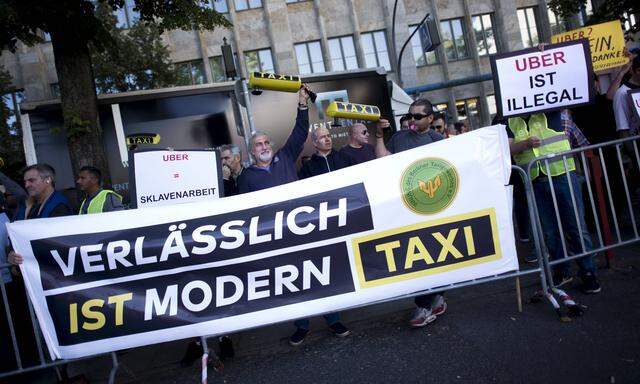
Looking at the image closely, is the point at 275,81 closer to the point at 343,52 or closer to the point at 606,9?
the point at 606,9

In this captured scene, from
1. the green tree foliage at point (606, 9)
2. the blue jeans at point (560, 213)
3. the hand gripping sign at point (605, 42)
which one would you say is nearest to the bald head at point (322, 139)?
the blue jeans at point (560, 213)

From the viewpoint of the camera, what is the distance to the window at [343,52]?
21625mm

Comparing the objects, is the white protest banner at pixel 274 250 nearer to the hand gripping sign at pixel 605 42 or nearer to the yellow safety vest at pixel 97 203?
the yellow safety vest at pixel 97 203

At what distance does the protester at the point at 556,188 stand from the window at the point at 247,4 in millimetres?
19669

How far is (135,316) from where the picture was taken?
3.29 metres

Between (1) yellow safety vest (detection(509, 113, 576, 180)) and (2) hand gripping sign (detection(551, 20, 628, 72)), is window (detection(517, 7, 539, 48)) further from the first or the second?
(1) yellow safety vest (detection(509, 113, 576, 180))

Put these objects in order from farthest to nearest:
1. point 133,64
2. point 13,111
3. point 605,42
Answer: point 13,111 → point 133,64 → point 605,42

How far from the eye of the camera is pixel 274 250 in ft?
11.2

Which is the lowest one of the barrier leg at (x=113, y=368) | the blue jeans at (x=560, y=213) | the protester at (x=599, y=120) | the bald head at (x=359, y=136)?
the barrier leg at (x=113, y=368)

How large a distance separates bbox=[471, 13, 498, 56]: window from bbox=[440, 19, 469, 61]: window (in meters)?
0.76

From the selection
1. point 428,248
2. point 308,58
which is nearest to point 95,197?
point 428,248

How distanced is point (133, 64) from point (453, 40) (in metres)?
16.4

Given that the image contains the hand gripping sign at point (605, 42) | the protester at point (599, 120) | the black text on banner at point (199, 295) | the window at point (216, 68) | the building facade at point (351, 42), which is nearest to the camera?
the black text on banner at point (199, 295)

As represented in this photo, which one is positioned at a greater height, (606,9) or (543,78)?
(606,9)
